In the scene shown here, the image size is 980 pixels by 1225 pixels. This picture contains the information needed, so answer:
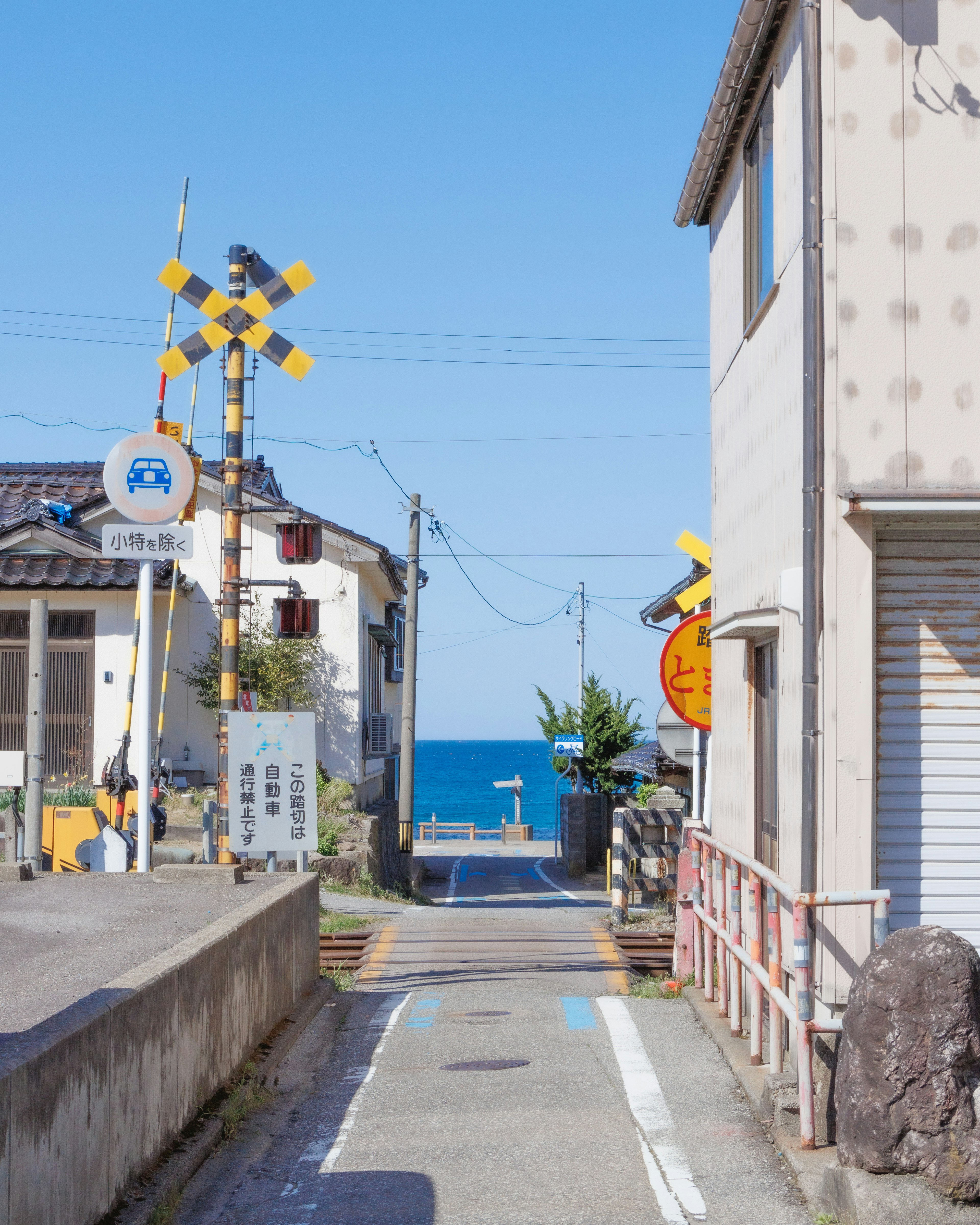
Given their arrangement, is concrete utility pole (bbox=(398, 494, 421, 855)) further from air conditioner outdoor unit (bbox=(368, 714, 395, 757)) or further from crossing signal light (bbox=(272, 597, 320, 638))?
crossing signal light (bbox=(272, 597, 320, 638))

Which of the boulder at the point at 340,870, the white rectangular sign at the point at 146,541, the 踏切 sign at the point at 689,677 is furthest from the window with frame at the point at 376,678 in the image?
the white rectangular sign at the point at 146,541

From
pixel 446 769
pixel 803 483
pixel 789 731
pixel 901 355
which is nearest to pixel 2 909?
pixel 789 731

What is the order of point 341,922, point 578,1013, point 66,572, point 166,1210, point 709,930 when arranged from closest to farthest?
point 166,1210, point 709,930, point 578,1013, point 341,922, point 66,572

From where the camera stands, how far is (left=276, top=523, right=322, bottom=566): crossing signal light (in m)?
11.9

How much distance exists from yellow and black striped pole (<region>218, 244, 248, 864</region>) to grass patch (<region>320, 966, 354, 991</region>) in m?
1.48

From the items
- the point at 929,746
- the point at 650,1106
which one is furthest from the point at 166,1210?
the point at 929,746

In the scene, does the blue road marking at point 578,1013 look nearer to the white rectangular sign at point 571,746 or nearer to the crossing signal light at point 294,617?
the crossing signal light at point 294,617

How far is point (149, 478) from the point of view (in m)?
9.23

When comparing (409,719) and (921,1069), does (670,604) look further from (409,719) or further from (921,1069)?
(921,1069)

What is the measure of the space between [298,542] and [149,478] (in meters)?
2.81

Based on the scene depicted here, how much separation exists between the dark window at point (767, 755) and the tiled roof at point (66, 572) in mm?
14773

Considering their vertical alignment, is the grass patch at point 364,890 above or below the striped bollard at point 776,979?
below

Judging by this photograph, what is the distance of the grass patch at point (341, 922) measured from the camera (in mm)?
14281

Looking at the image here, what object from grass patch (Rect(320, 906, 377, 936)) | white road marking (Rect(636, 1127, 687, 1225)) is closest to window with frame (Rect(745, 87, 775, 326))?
white road marking (Rect(636, 1127, 687, 1225))
